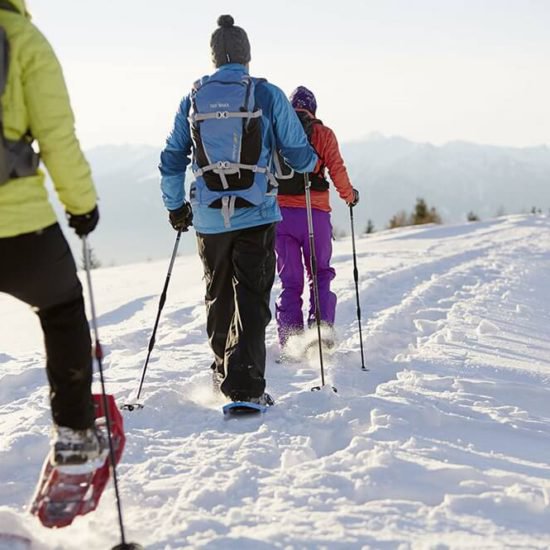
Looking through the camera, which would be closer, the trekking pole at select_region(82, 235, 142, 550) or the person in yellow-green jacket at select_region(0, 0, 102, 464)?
the person in yellow-green jacket at select_region(0, 0, 102, 464)

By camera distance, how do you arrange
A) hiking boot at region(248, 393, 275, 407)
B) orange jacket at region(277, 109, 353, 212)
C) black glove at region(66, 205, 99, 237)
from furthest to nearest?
orange jacket at region(277, 109, 353, 212) < hiking boot at region(248, 393, 275, 407) < black glove at region(66, 205, 99, 237)

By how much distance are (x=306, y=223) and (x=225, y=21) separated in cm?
209

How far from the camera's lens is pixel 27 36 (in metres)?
2.45

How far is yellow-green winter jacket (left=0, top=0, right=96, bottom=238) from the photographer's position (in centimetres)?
244

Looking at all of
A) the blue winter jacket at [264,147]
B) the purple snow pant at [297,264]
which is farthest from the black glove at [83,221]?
the purple snow pant at [297,264]

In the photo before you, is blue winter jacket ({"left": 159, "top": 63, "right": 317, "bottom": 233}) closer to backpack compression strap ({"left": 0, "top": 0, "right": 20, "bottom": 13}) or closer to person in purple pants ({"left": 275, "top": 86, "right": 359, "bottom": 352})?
person in purple pants ({"left": 275, "top": 86, "right": 359, "bottom": 352})

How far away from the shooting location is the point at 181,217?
191 inches

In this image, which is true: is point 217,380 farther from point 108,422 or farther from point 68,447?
point 68,447

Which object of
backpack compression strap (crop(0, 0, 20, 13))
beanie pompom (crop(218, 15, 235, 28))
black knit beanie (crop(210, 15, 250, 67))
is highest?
beanie pompom (crop(218, 15, 235, 28))

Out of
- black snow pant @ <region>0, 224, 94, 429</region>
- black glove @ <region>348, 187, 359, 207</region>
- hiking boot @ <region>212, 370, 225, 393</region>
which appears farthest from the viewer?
black glove @ <region>348, 187, 359, 207</region>

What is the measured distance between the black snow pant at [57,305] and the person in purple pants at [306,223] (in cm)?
320

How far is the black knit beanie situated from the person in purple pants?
141 centimetres

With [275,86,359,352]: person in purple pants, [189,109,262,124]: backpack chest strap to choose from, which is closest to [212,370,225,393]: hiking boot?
[275,86,359,352]: person in purple pants

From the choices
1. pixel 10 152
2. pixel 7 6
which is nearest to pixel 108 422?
pixel 10 152
